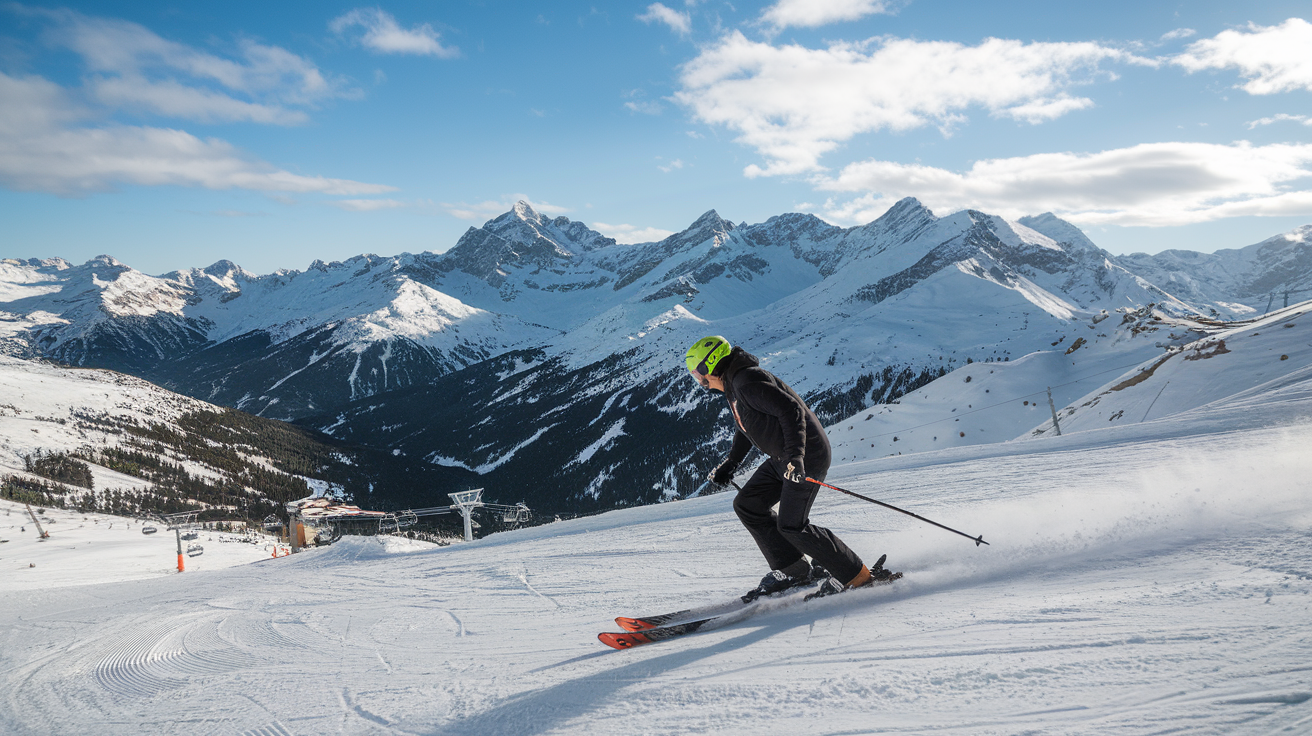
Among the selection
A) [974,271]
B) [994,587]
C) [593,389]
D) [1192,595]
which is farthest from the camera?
[593,389]

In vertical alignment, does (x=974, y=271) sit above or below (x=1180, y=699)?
above

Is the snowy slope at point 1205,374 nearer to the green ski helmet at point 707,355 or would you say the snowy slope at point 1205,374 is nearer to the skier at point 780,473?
the skier at point 780,473

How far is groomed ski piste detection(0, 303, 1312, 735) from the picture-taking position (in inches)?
130

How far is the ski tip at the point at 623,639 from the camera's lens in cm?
519

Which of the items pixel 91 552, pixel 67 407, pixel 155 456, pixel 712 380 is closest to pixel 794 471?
pixel 712 380

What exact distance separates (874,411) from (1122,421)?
18.6 metres

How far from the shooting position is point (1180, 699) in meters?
2.92

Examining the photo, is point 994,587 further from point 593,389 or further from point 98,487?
point 593,389

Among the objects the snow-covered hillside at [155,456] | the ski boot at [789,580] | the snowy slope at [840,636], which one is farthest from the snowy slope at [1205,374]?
the snow-covered hillside at [155,456]

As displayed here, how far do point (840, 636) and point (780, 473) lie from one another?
143 centimetres

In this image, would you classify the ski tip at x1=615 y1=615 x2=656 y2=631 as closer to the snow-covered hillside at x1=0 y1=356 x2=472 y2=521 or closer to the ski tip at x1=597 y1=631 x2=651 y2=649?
the ski tip at x1=597 y1=631 x2=651 y2=649

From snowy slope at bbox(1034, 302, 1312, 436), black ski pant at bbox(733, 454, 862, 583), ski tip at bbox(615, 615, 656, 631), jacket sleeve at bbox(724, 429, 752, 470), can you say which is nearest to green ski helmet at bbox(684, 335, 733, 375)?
jacket sleeve at bbox(724, 429, 752, 470)

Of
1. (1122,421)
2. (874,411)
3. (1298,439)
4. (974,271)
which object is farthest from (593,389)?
(1298,439)

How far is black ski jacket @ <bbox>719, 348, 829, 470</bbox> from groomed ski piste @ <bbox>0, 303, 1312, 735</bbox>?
1.49 m
